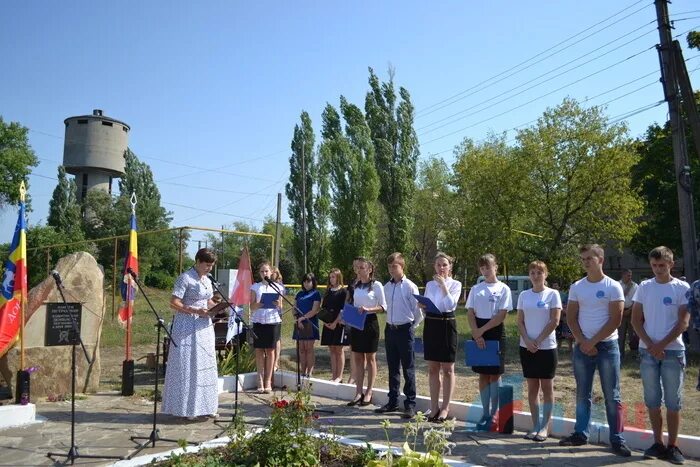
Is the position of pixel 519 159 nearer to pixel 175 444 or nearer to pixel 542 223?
pixel 542 223

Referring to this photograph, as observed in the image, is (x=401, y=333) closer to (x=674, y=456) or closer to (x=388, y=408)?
(x=388, y=408)

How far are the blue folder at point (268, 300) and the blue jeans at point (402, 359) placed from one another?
73.8 inches

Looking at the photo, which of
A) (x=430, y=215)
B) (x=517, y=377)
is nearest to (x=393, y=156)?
(x=430, y=215)

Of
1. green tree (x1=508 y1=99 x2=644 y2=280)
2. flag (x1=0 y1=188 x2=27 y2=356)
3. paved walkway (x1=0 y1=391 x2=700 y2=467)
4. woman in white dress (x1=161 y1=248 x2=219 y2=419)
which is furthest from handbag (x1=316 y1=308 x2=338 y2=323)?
green tree (x1=508 y1=99 x2=644 y2=280)

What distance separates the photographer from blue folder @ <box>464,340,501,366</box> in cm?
581

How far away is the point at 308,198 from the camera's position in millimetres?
33812

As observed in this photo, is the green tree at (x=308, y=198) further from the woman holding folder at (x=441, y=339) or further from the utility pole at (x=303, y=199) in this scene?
the woman holding folder at (x=441, y=339)

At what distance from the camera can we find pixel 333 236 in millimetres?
32188

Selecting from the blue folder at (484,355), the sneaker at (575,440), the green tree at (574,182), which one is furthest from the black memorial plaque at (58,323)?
the green tree at (574,182)

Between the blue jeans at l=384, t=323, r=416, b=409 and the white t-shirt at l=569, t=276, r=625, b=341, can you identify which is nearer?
the white t-shirt at l=569, t=276, r=625, b=341

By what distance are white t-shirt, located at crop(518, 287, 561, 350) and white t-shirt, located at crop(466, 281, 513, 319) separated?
0.24 m

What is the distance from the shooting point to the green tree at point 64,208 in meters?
35.6

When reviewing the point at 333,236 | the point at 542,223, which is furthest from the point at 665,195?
the point at 333,236

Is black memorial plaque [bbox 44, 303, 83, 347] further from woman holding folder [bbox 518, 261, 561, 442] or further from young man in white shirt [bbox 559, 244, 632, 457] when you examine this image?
young man in white shirt [bbox 559, 244, 632, 457]
